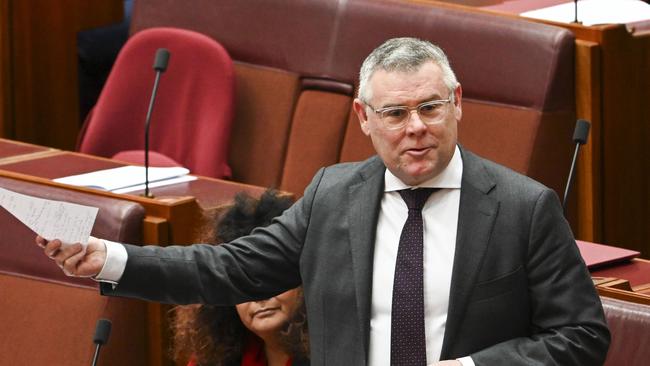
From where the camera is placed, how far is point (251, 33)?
8.49ft

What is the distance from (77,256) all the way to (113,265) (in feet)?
0.15

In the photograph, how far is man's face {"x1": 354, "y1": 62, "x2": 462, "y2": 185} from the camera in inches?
47.3

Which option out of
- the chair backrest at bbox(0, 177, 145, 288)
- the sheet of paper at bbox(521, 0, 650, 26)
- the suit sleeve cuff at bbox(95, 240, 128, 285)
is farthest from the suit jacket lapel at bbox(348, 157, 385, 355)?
the sheet of paper at bbox(521, 0, 650, 26)

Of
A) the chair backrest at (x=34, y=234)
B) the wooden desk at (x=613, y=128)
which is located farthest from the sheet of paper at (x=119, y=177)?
the wooden desk at (x=613, y=128)

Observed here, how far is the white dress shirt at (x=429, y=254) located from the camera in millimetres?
1224

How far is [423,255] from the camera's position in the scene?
124 centimetres

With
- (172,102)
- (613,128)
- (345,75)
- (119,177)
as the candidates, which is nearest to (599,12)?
(613,128)

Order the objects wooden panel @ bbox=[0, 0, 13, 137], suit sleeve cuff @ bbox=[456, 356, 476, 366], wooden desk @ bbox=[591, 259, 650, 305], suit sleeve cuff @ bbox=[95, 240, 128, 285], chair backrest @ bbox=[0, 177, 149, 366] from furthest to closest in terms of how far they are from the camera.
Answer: wooden panel @ bbox=[0, 0, 13, 137] < chair backrest @ bbox=[0, 177, 149, 366] < wooden desk @ bbox=[591, 259, 650, 305] < suit sleeve cuff @ bbox=[95, 240, 128, 285] < suit sleeve cuff @ bbox=[456, 356, 476, 366]

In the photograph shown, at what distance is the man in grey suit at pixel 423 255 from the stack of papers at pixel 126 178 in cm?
73

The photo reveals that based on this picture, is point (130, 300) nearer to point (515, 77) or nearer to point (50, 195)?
point (50, 195)

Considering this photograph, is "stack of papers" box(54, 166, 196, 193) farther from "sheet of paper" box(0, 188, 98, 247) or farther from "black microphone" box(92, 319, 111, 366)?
"sheet of paper" box(0, 188, 98, 247)

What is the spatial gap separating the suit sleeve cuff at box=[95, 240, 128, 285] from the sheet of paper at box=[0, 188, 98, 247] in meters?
0.07

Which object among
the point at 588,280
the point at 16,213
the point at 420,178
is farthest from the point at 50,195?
the point at 588,280

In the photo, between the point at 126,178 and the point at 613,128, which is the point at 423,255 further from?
the point at 613,128
